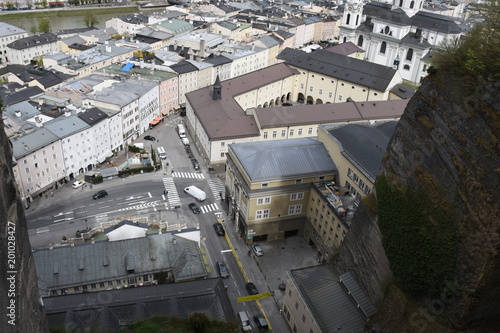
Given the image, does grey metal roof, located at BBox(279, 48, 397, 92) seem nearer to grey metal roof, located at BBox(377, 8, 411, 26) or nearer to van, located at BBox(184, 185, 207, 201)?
grey metal roof, located at BBox(377, 8, 411, 26)

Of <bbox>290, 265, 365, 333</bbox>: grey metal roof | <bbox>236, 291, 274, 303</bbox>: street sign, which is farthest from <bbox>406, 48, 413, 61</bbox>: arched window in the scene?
<bbox>236, 291, 274, 303</bbox>: street sign

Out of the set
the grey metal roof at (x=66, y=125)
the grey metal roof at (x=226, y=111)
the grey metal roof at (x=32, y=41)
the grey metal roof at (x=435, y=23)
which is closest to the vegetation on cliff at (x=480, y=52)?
the grey metal roof at (x=226, y=111)

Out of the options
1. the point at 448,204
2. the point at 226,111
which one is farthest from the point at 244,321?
the point at 226,111

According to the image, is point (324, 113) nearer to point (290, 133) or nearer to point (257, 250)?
point (290, 133)

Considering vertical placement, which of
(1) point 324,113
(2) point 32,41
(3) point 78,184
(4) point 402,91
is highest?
(4) point 402,91

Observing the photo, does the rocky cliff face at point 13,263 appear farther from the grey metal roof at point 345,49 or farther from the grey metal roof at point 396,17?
the grey metal roof at point 396,17

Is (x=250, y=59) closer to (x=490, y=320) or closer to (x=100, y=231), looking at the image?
(x=100, y=231)
